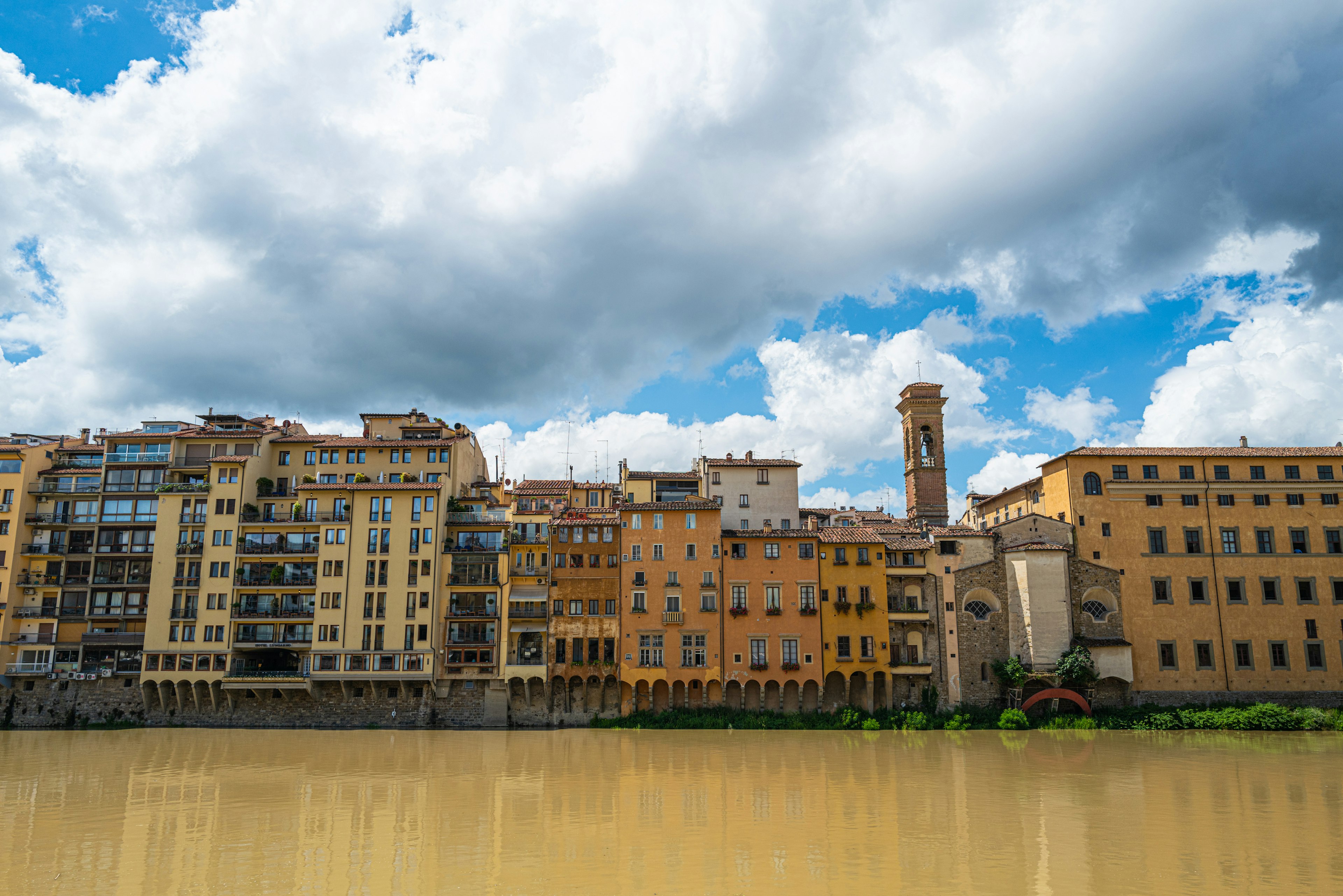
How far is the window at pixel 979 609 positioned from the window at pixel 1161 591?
11.0 meters

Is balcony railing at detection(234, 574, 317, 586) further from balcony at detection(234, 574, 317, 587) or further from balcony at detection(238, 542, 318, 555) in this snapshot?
balcony at detection(238, 542, 318, 555)

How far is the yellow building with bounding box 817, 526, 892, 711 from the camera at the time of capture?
181 feet

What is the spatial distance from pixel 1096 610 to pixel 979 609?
7861 millimetres

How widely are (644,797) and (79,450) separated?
171 ft

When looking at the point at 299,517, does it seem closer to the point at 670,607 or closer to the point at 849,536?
the point at 670,607

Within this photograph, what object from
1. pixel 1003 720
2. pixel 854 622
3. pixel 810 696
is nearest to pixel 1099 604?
pixel 1003 720

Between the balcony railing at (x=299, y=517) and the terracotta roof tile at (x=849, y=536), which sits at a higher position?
the balcony railing at (x=299, y=517)

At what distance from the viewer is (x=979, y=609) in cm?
5622

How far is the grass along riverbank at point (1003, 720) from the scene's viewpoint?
2055 inches

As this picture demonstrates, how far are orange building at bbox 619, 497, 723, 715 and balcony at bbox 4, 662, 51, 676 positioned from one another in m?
37.8

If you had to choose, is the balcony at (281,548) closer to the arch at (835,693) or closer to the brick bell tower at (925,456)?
the arch at (835,693)

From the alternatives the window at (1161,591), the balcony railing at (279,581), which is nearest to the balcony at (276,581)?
the balcony railing at (279,581)

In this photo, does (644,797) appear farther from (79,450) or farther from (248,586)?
(79,450)

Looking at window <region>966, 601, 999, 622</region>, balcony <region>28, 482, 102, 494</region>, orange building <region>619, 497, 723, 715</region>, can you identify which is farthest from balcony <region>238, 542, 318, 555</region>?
window <region>966, 601, 999, 622</region>
